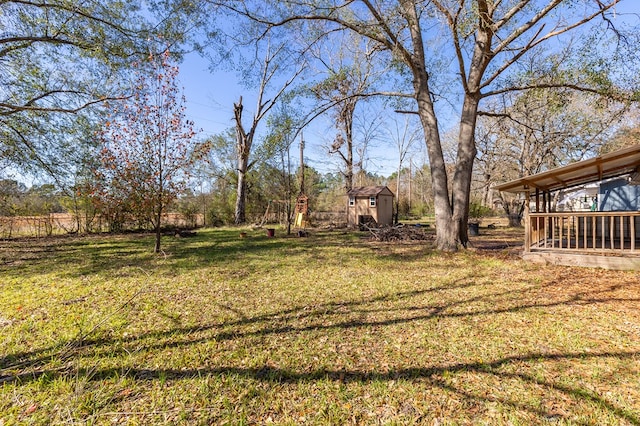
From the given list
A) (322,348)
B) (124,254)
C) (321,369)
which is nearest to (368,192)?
(124,254)

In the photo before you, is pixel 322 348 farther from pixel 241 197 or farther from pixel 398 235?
pixel 241 197

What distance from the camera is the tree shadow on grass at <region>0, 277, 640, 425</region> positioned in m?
2.33

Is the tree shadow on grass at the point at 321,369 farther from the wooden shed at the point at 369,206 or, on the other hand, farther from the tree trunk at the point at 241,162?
the tree trunk at the point at 241,162

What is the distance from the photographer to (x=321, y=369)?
101 inches

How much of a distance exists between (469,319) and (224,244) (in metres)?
8.77

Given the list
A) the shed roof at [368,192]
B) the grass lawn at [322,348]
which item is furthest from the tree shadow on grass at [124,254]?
the shed roof at [368,192]

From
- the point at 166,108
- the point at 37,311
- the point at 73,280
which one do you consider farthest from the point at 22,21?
the point at 37,311

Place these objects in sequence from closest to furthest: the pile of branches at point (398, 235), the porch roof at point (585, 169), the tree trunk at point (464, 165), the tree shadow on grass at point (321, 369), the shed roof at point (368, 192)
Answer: the tree shadow on grass at point (321, 369) → the porch roof at point (585, 169) → the tree trunk at point (464, 165) → the pile of branches at point (398, 235) → the shed roof at point (368, 192)

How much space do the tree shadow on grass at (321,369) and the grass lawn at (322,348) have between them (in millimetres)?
17

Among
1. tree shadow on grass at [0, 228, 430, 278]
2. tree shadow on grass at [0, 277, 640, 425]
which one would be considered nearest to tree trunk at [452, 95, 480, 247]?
tree shadow on grass at [0, 228, 430, 278]

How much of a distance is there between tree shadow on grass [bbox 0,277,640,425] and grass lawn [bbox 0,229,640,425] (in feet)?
0.05

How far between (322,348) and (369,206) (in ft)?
46.0

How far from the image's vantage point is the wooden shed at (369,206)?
643 inches

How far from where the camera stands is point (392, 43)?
7.79 meters
